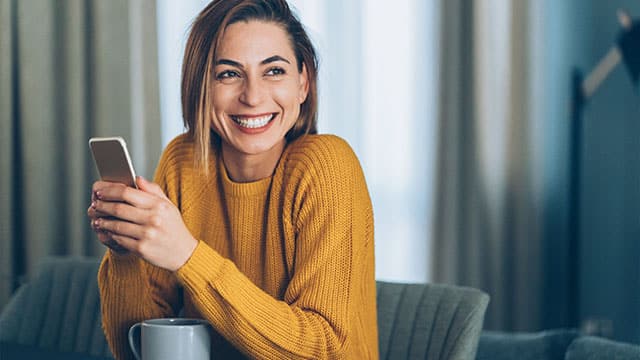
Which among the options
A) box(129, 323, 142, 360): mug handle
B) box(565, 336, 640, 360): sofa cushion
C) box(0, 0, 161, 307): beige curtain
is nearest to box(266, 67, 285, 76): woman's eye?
box(129, 323, 142, 360): mug handle

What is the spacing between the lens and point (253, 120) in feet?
3.56

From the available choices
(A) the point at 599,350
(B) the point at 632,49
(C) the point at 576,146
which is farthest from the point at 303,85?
(C) the point at 576,146

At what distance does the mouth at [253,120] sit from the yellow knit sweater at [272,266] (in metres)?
0.07

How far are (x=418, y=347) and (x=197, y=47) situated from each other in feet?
2.31

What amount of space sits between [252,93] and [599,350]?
84 centimetres

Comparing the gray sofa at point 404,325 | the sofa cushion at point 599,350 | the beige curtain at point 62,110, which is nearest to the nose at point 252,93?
the gray sofa at point 404,325

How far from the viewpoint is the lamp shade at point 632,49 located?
2.26 m

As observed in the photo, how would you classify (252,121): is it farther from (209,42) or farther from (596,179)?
(596,179)

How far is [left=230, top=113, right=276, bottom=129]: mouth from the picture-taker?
108cm

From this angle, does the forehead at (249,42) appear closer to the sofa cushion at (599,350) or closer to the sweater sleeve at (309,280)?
the sweater sleeve at (309,280)

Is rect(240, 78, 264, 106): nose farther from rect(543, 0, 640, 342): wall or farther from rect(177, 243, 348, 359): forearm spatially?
rect(543, 0, 640, 342): wall

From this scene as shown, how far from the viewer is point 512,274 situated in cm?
→ 259

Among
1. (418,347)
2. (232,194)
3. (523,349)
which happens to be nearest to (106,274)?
(232,194)

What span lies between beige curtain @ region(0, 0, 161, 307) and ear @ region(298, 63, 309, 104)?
1.95 m
